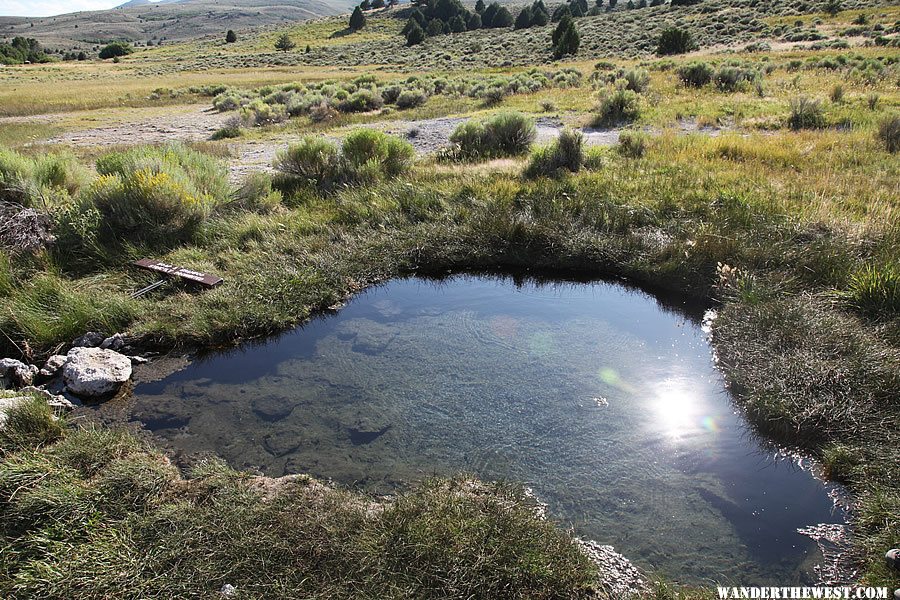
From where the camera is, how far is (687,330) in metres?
5.56

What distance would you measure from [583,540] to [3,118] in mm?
28018

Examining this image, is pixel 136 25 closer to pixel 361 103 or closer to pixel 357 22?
pixel 357 22

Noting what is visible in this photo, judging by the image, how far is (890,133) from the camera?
31.6ft

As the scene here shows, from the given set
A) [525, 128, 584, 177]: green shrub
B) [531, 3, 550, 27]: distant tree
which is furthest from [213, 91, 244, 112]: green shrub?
[531, 3, 550, 27]: distant tree

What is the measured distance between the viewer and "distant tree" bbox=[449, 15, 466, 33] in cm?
6331

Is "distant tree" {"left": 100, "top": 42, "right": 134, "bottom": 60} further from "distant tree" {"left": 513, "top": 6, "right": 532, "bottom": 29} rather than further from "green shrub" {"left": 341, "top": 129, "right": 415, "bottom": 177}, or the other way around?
"green shrub" {"left": 341, "top": 129, "right": 415, "bottom": 177}

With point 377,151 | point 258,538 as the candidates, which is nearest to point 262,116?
point 377,151

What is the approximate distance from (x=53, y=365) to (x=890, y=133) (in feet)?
44.1

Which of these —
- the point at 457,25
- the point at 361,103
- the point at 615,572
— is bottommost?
the point at 615,572

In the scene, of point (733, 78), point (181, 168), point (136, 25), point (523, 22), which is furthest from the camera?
point (136, 25)

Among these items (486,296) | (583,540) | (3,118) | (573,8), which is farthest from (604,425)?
(573,8)

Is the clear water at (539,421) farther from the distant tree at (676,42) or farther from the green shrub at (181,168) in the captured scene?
the distant tree at (676,42)

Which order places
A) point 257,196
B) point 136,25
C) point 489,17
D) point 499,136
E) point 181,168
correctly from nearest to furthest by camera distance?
point 181,168
point 257,196
point 499,136
point 489,17
point 136,25

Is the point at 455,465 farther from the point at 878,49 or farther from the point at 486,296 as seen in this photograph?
the point at 878,49
